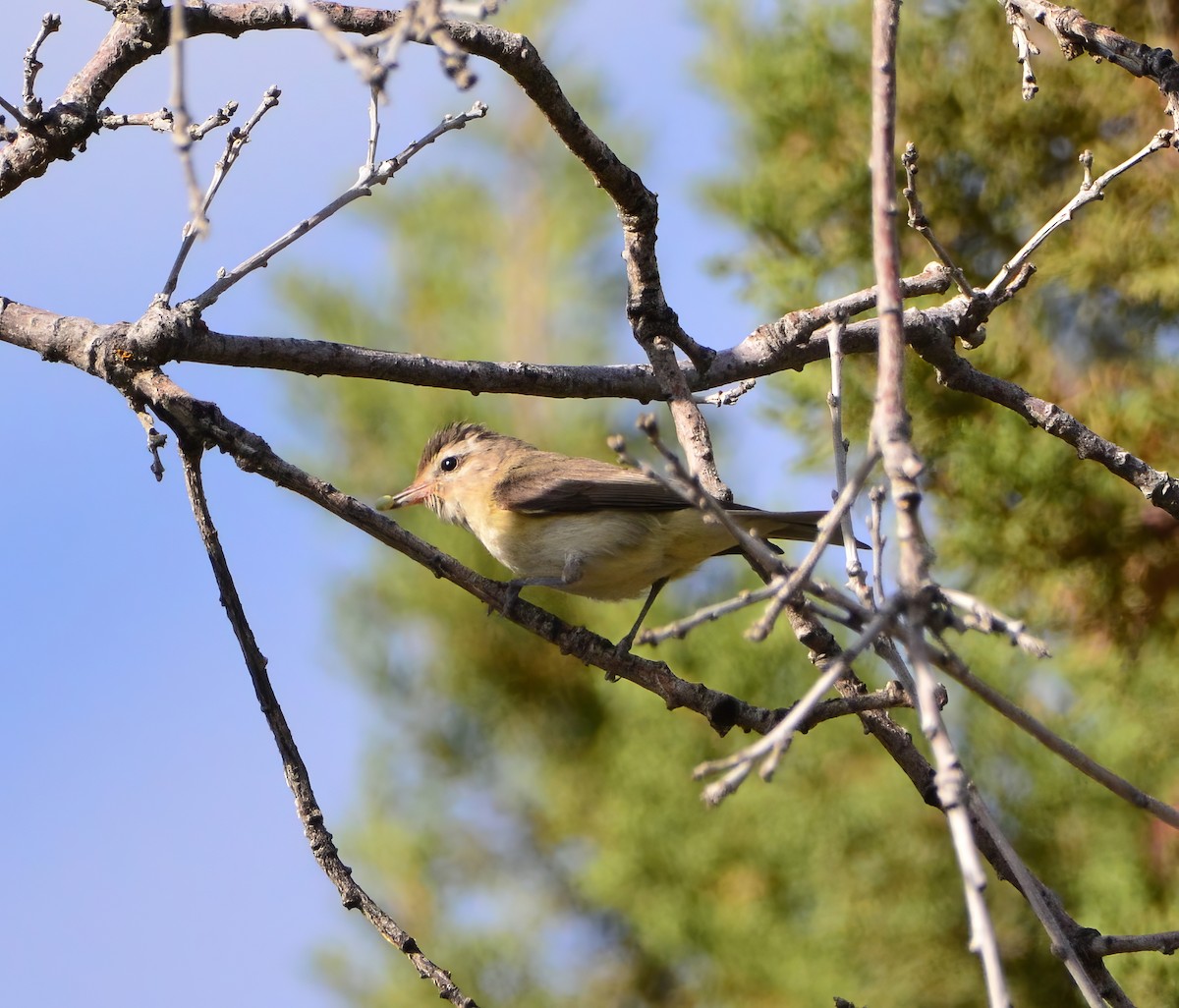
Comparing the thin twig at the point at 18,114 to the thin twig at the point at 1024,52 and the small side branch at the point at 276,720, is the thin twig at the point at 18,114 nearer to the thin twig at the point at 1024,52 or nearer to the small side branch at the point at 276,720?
the small side branch at the point at 276,720

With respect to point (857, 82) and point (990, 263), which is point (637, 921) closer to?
point (990, 263)

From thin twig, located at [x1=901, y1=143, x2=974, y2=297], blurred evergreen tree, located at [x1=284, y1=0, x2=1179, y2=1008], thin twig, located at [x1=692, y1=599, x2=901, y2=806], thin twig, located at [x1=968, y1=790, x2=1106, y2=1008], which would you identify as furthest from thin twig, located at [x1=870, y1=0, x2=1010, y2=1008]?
blurred evergreen tree, located at [x1=284, y1=0, x2=1179, y2=1008]

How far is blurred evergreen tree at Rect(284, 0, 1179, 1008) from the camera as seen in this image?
4.99 metres

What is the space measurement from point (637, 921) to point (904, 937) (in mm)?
1386

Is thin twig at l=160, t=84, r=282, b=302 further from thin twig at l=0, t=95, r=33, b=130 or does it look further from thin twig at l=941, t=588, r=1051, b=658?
thin twig at l=941, t=588, r=1051, b=658

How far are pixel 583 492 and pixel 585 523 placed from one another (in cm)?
14

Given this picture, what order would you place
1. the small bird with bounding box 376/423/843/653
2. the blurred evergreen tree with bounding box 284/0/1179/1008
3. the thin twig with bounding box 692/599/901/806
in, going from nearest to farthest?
the thin twig with bounding box 692/599/901/806 → the small bird with bounding box 376/423/843/653 → the blurred evergreen tree with bounding box 284/0/1179/1008

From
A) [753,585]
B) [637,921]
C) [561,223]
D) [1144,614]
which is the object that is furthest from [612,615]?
[1144,614]

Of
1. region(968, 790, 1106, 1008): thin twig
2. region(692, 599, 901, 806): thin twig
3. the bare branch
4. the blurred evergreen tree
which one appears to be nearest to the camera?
region(692, 599, 901, 806): thin twig

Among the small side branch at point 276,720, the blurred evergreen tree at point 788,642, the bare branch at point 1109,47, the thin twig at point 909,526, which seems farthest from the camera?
the blurred evergreen tree at point 788,642

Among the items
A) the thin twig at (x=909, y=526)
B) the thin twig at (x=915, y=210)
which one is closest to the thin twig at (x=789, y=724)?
the thin twig at (x=909, y=526)

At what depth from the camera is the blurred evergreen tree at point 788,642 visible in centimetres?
499

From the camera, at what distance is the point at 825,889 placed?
548cm

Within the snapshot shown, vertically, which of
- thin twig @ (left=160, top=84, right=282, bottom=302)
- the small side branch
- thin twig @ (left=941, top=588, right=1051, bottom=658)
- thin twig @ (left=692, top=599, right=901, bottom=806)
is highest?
thin twig @ (left=160, top=84, right=282, bottom=302)
